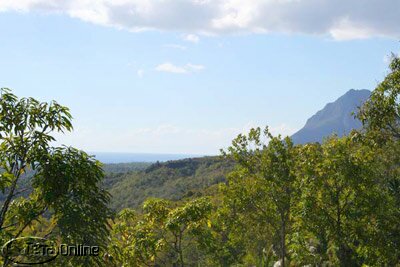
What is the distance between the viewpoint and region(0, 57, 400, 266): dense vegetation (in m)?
6.62

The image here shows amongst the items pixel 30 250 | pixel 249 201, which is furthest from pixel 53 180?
pixel 249 201

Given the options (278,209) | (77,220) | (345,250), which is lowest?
(345,250)

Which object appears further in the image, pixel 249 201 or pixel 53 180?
pixel 249 201

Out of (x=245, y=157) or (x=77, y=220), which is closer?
(x=77, y=220)

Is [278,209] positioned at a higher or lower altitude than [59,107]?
lower

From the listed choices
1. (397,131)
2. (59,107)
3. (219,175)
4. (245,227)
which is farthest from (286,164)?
(219,175)

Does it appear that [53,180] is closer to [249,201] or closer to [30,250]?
[30,250]

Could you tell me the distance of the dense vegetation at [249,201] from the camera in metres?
6.62

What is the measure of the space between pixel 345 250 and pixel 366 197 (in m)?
3.12

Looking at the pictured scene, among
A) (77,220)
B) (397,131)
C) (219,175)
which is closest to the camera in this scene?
(77,220)

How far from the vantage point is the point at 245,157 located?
21547mm

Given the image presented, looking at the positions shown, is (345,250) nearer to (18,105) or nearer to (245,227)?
(245,227)

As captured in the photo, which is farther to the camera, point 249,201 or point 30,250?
point 249,201

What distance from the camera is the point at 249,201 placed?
70.2 feet
